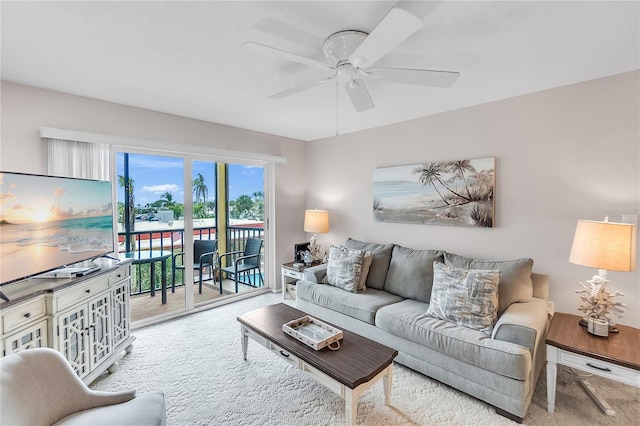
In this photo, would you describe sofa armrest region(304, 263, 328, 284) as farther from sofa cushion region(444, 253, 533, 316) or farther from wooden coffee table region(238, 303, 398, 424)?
sofa cushion region(444, 253, 533, 316)

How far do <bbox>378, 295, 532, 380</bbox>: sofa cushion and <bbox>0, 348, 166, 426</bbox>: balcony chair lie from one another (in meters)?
1.77

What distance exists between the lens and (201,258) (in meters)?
3.73

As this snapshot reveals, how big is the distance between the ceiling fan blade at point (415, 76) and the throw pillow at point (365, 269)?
1954 mm

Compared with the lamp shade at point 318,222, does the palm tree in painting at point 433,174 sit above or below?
above

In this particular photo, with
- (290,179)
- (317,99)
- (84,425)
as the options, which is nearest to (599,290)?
(317,99)

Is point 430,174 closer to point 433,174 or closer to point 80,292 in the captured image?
point 433,174

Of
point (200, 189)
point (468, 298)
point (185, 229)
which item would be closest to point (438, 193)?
point (468, 298)

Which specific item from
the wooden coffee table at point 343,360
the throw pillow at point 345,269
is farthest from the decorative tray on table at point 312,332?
the throw pillow at point 345,269

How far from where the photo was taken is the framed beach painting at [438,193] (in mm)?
2848

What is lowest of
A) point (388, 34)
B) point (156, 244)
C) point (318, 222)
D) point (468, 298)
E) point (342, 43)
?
point (468, 298)

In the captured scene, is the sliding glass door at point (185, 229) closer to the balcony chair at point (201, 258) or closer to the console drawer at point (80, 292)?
the balcony chair at point (201, 258)

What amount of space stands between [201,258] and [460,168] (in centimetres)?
333

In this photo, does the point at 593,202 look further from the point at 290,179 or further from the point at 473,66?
the point at 290,179

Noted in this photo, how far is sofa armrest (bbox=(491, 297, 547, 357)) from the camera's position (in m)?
1.87
